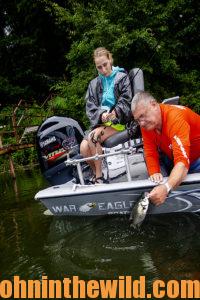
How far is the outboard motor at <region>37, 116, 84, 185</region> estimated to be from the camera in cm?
465

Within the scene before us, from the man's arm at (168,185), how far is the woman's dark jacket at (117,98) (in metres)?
1.21

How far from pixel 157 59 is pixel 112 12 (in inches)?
72.1

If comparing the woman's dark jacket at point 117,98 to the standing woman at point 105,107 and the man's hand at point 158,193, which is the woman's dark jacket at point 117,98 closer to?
the standing woman at point 105,107

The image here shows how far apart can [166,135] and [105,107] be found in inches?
47.3

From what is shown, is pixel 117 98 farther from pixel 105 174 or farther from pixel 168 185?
pixel 168 185

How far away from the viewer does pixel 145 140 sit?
11.8 feet

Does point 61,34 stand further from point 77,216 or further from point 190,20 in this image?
point 77,216

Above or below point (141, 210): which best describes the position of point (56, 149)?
above

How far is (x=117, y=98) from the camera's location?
14.3 feet

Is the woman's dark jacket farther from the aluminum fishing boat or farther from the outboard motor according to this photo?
the outboard motor

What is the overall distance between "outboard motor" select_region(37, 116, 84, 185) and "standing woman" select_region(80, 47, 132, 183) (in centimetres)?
43

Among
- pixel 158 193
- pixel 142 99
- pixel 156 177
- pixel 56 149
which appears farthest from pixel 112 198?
pixel 56 149

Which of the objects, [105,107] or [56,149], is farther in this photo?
[56,149]

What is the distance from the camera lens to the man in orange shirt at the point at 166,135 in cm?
314
